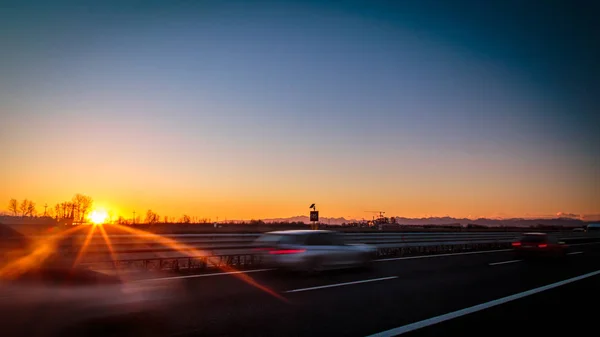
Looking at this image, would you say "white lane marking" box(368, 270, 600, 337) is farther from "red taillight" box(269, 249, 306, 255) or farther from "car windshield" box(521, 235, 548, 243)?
"car windshield" box(521, 235, 548, 243)

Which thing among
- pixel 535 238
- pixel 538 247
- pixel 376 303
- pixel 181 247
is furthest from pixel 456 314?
pixel 535 238

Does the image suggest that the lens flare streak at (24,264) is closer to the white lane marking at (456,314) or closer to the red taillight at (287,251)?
the white lane marking at (456,314)

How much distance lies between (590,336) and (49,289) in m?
7.56

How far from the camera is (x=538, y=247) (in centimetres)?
2131

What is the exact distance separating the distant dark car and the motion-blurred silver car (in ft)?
36.9

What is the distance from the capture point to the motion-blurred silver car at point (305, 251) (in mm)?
13703

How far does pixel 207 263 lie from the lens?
16.9m

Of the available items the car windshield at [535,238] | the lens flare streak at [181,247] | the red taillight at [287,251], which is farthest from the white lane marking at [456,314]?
the car windshield at [535,238]

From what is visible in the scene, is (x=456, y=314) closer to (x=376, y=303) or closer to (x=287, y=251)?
(x=376, y=303)

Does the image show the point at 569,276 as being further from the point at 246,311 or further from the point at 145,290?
the point at 145,290

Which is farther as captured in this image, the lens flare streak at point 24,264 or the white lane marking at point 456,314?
the white lane marking at point 456,314

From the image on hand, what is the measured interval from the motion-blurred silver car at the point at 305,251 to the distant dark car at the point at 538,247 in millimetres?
11248

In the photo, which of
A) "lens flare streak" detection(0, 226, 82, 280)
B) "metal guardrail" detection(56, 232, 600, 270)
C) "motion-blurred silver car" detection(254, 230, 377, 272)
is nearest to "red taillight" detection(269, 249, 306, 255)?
"motion-blurred silver car" detection(254, 230, 377, 272)

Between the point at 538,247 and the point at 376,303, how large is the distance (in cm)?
1567
